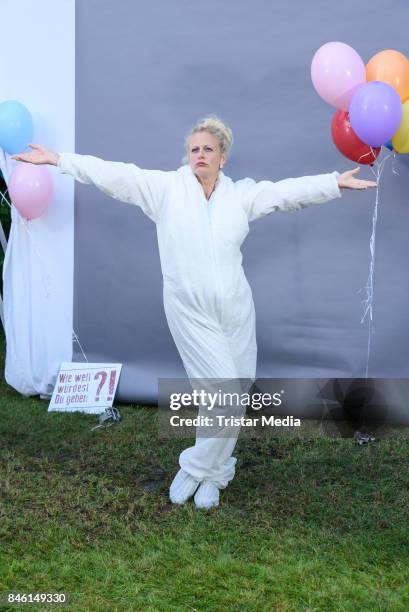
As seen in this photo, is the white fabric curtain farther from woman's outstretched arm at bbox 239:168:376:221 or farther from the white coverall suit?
woman's outstretched arm at bbox 239:168:376:221

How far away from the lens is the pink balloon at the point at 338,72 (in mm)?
3727

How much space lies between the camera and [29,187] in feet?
15.9

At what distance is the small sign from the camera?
16.7 feet

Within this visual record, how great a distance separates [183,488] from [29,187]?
2.24m

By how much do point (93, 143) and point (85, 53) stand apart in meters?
0.55

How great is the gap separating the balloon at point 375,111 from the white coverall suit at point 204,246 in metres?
0.42

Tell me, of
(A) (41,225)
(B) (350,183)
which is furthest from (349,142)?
(A) (41,225)

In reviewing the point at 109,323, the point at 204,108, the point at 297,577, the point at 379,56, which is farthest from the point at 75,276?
the point at 297,577

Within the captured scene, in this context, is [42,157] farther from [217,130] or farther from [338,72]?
[338,72]

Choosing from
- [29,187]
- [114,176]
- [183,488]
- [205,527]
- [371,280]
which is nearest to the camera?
[205,527]

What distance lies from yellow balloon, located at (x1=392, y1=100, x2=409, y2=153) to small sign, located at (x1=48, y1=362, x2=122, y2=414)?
89.0 inches

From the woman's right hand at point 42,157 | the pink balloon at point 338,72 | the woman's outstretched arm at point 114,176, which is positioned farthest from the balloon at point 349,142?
the woman's right hand at point 42,157

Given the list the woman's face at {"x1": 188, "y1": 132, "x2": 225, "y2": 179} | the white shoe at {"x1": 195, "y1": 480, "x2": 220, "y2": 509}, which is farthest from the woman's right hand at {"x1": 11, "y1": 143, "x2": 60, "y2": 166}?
the white shoe at {"x1": 195, "y1": 480, "x2": 220, "y2": 509}

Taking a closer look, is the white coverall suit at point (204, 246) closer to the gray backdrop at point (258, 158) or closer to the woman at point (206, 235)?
the woman at point (206, 235)
